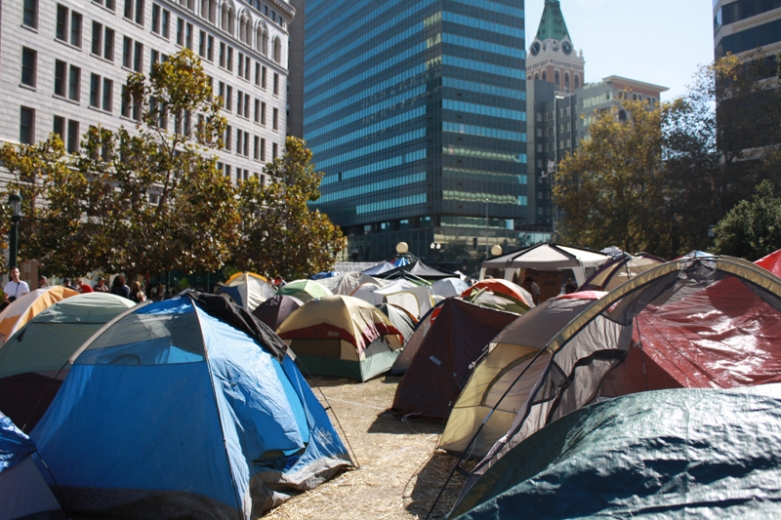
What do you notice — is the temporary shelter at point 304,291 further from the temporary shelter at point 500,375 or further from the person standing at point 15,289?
the temporary shelter at point 500,375

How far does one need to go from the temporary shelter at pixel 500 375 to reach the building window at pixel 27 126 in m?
33.1

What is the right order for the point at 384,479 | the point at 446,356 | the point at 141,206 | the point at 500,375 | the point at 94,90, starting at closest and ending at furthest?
the point at 384,479
the point at 500,375
the point at 446,356
the point at 141,206
the point at 94,90

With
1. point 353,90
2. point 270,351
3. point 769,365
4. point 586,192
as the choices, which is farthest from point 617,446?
point 353,90

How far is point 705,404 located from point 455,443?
14.0 ft

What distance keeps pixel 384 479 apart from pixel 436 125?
243ft

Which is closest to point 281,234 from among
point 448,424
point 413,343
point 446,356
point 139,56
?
point 413,343

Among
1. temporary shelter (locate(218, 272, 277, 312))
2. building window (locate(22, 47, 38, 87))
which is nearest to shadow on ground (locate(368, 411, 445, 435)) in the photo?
temporary shelter (locate(218, 272, 277, 312))

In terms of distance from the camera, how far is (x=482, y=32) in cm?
7881

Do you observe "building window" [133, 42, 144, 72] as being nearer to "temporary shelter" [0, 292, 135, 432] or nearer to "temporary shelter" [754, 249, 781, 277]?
"temporary shelter" [0, 292, 135, 432]

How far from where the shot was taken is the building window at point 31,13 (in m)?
31.9

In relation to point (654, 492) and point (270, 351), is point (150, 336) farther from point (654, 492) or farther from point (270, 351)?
point (654, 492)

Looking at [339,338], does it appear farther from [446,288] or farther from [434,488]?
[446,288]

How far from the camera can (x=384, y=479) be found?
617cm

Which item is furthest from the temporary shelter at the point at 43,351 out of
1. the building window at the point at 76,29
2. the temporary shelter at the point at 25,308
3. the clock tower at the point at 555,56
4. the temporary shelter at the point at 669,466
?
the clock tower at the point at 555,56
